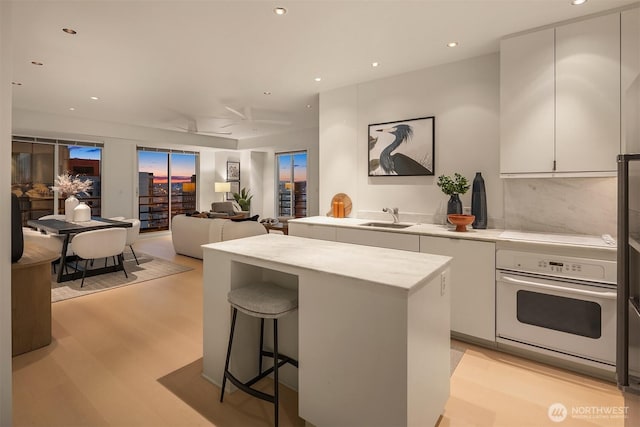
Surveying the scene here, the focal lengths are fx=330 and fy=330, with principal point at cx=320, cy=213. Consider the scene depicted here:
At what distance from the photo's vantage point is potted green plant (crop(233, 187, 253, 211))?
29.9ft

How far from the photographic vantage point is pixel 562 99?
2.59 meters

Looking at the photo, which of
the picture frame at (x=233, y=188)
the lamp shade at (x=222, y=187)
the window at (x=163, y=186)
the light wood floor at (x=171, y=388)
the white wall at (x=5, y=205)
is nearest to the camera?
the white wall at (x=5, y=205)

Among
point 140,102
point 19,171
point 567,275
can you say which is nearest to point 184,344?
point 567,275

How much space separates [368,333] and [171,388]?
146 cm

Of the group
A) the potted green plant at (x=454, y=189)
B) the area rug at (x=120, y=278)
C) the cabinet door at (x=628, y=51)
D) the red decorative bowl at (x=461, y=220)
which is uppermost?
the cabinet door at (x=628, y=51)

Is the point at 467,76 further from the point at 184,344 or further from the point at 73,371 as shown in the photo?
the point at 73,371

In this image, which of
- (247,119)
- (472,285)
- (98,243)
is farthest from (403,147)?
(98,243)

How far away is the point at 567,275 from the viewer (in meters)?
2.31

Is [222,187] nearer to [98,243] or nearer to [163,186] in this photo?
[163,186]

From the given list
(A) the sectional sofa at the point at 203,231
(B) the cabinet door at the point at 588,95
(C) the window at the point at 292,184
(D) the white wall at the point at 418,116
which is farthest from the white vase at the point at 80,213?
(B) the cabinet door at the point at 588,95

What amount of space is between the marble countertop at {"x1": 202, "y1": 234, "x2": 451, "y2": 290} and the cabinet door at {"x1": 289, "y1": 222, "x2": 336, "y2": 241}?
1141 millimetres

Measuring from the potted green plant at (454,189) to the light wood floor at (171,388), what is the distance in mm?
1277

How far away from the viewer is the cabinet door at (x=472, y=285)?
2.62 meters

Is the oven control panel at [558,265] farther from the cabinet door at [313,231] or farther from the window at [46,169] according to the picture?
the window at [46,169]
